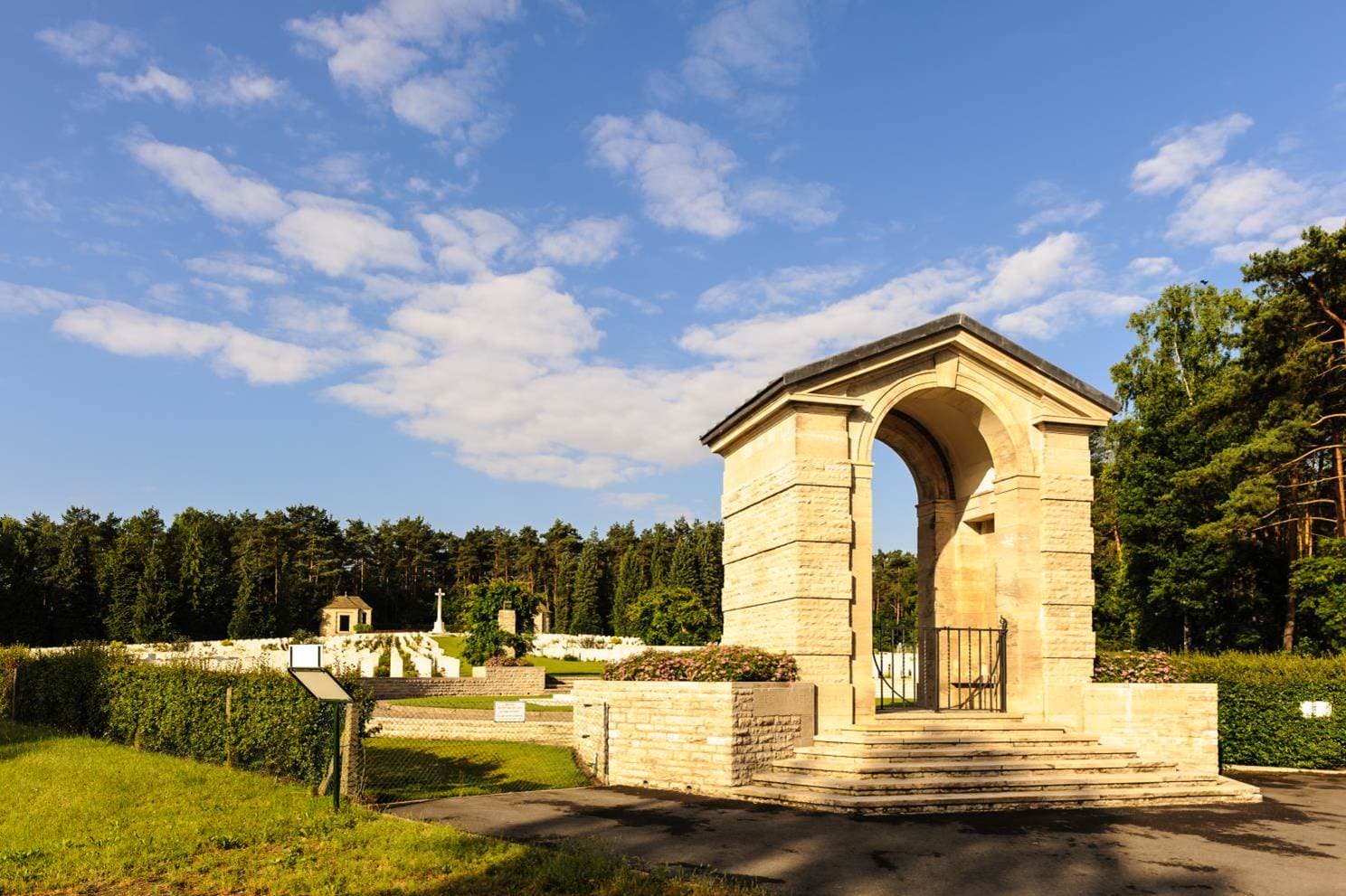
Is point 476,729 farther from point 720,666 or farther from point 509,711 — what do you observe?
point 720,666

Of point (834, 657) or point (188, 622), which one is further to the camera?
point (188, 622)

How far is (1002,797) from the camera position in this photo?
11.2m

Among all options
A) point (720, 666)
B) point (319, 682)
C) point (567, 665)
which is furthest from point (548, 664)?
point (319, 682)

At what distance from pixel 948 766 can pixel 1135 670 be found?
458 cm

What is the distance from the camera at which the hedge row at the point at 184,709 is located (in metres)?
11.9

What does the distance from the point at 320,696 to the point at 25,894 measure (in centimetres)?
293

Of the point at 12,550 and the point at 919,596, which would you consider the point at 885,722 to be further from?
the point at 12,550

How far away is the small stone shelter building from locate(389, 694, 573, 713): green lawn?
52086mm

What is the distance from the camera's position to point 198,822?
385 inches

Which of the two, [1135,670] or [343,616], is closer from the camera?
[1135,670]

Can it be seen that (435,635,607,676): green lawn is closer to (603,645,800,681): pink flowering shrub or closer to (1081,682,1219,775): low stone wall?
(603,645,800,681): pink flowering shrub

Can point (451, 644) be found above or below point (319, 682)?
below

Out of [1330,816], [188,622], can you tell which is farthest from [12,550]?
[1330,816]

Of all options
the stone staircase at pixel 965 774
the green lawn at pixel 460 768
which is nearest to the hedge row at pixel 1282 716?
the stone staircase at pixel 965 774
